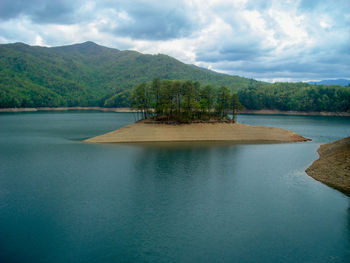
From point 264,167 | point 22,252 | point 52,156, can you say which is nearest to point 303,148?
point 264,167

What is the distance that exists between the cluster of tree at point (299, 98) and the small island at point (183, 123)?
351ft

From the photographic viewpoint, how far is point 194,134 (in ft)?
195

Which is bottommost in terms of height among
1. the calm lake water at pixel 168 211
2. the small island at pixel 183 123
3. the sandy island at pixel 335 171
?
the calm lake water at pixel 168 211

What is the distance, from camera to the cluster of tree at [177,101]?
61.6m

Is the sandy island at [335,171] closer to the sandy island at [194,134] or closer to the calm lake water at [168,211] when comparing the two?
the calm lake water at [168,211]

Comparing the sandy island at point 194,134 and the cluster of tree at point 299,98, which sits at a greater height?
the cluster of tree at point 299,98

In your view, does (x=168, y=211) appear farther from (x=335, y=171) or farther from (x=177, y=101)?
(x=177, y=101)

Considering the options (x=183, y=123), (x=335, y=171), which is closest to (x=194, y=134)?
(x=183, y=123)

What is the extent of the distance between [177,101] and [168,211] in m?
43.7

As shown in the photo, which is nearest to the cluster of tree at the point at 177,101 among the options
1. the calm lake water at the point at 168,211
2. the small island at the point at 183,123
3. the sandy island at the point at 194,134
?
the small island at the point at 183,123

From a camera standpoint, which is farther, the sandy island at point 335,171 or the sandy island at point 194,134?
the sandy island at point 194,134

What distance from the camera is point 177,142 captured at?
56.3m

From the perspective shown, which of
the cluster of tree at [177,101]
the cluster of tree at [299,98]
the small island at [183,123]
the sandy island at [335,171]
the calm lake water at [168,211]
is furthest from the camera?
the cluster of tree at [299,98]

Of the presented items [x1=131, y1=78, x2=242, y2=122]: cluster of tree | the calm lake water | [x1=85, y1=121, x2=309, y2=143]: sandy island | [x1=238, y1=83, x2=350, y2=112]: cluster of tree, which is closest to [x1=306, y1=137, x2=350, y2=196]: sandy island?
the calm lake water
